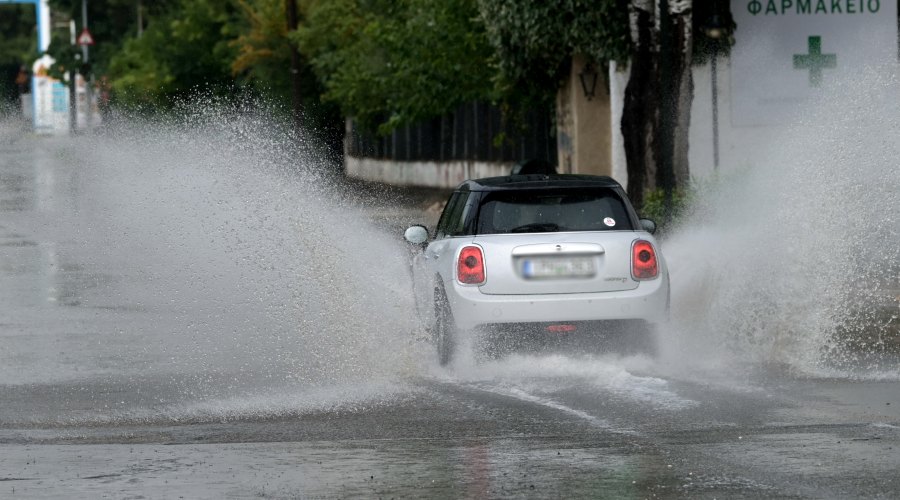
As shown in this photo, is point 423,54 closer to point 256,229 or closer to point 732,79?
point 732,79

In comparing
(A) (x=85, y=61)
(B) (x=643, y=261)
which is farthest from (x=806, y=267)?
(A) (x=85, y=61)

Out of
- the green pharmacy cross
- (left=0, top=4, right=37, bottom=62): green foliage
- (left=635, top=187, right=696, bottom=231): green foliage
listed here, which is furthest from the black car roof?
(left=0, top=4, right=37, bottom=62): green foliage

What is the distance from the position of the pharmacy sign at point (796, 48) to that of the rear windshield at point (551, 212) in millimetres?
15117

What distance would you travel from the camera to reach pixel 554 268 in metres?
11.4

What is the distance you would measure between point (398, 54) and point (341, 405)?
87.2 ft

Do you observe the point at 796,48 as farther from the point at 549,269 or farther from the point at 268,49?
the point at 268,49

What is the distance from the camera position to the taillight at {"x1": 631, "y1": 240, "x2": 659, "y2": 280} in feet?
37.9

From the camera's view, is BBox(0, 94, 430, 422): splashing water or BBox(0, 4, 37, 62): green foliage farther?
BBox(0, 4, 37, 62): green foliage

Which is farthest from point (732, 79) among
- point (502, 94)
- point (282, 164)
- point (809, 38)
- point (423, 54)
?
point (282, 164)

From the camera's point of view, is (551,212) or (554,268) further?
(551,212)

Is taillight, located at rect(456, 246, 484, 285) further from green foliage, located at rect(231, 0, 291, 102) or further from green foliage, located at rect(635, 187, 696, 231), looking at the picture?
green foliage, located at rect(231, 0, 291, 102)

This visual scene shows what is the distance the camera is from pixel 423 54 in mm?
34938

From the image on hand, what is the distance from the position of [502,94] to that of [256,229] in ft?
53.9

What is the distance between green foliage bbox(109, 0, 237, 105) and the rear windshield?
42.9 metres
